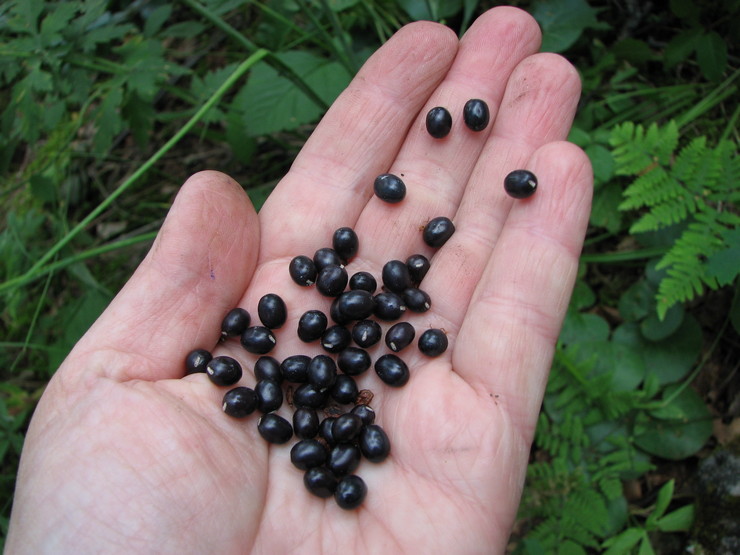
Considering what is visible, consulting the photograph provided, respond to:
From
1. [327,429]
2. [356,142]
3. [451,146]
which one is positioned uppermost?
[451,146]

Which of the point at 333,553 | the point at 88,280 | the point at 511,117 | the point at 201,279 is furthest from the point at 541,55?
the point at 88,280

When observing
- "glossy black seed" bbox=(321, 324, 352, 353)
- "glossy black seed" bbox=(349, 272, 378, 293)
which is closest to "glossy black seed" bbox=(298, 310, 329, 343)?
"glossy black seed" bbox=(321, 324, 352, 353)

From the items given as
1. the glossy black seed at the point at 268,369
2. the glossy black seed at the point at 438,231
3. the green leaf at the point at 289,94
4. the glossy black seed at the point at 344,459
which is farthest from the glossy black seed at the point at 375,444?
the green leaf at the point at 289,94

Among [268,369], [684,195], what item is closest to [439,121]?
[684,195]

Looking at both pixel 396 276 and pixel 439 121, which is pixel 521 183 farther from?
pixel 396 276

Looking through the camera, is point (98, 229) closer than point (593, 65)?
No

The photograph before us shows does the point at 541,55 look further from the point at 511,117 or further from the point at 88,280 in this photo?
the point at 88,280
